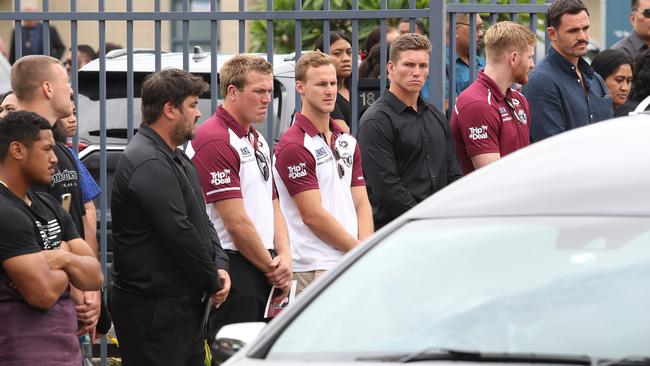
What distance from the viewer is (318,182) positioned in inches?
301

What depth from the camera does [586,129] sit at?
4.84 m

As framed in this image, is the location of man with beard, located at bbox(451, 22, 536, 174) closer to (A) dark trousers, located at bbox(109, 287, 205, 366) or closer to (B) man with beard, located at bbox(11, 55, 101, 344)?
(A) dark trousers, located at bbox(109, 287, 205, 366)

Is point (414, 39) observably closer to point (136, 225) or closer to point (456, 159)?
point (456, 159)

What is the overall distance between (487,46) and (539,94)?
48cm

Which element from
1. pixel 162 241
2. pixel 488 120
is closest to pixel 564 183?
pixel 162 241

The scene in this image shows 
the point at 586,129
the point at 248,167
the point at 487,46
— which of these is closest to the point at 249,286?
the point at 248,167

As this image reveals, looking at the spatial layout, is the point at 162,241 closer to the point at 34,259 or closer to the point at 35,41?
the point at 34,259

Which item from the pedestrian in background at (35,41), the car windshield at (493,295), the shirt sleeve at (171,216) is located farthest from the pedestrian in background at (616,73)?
the pedestrian in background at (35,41)

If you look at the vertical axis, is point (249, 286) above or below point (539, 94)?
below

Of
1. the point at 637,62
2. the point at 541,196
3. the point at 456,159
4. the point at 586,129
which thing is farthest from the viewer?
the point at 637,62

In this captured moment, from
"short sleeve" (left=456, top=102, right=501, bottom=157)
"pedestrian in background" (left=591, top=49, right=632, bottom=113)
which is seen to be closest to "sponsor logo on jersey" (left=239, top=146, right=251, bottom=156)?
"short sleeve" (left=456, top=102, right=501, bottom=157)

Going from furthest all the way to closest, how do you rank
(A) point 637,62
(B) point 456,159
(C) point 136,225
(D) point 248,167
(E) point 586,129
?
(A) point 637,62 < (B) point 456,159 < (D) point 248,167 < (C) point 136,225 < (E) point 586,129

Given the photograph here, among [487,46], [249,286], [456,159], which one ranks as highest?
[487,46]

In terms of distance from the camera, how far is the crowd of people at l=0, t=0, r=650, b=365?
6.07m
